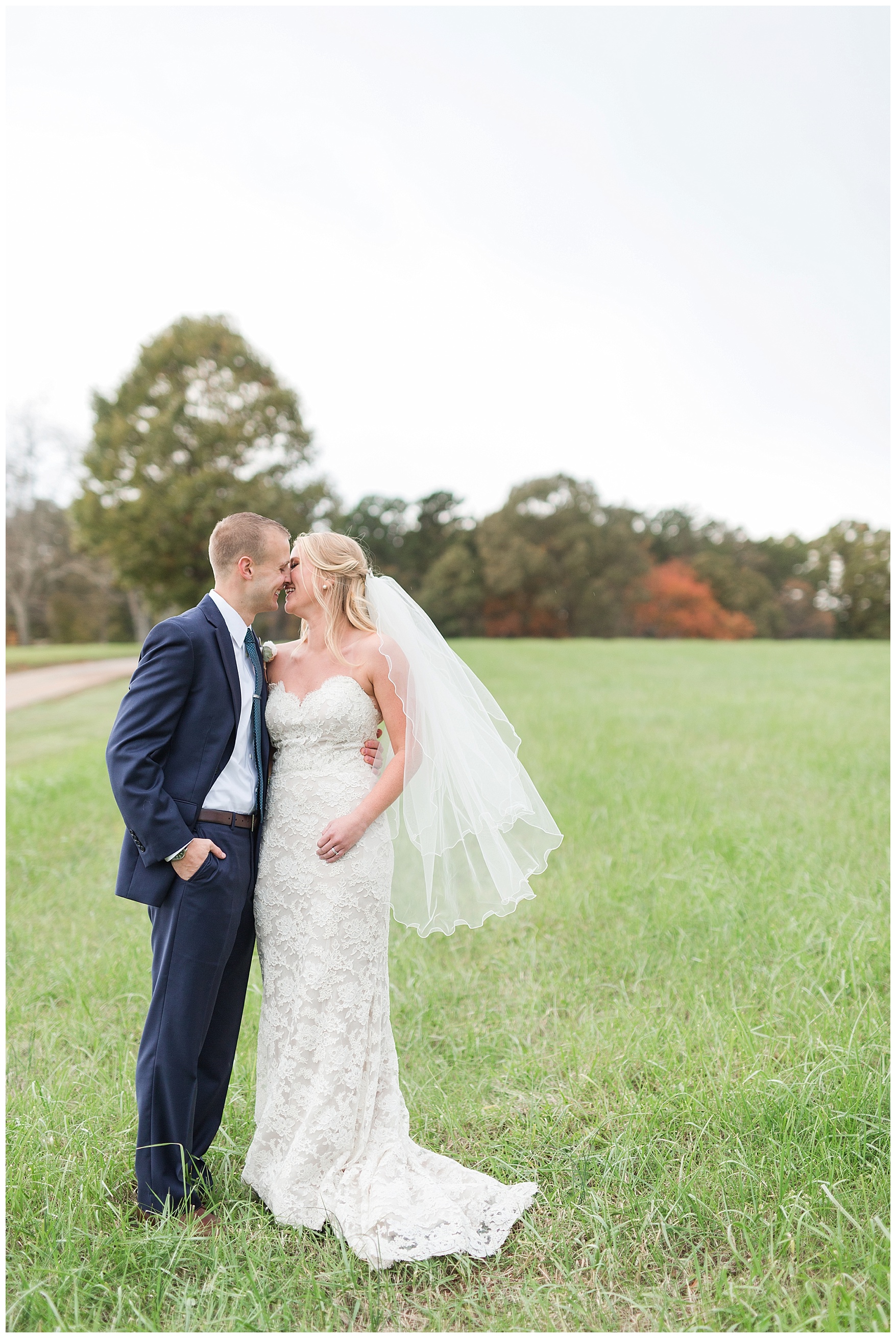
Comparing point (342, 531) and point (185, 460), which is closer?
point (342, 531)

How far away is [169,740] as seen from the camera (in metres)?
2.75

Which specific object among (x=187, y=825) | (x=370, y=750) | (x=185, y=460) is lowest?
(x=187, y=825)

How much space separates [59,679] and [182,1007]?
80.1ft

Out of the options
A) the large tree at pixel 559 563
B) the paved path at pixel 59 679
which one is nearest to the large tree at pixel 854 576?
the large tree at pixel 559 563

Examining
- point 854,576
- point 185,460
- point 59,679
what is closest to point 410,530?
point 185,460

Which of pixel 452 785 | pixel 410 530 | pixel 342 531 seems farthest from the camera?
pixel 410 530

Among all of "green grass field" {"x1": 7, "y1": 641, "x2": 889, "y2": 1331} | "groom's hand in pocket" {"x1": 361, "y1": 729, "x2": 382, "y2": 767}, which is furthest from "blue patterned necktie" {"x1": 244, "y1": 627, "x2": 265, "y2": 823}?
"green grass field" {"x1": 7, "y1": 641, "x2": 889, "y2": 1331}

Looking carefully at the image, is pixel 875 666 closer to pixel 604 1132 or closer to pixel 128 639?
pixel 604 1132

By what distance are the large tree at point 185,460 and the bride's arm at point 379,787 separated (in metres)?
23.3

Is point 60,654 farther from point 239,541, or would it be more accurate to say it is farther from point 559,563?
point 239,541

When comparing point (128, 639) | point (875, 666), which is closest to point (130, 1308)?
point (875, 666)

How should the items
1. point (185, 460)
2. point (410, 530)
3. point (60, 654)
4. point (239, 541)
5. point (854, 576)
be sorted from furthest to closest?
1. point (854, 576)
2. point (410, 530)
3. point (60, 654)
4. point (185, 460)
5. point (239, 541)

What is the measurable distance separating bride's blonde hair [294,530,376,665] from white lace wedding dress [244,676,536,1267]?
0.22 metres

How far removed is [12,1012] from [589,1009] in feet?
10.2
